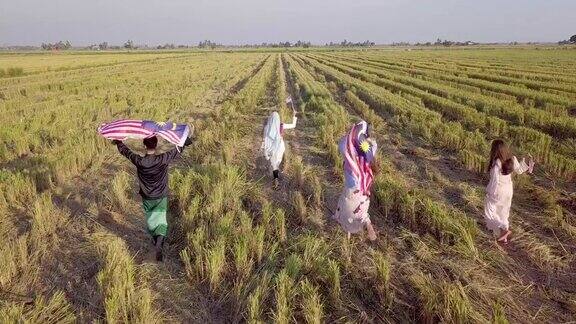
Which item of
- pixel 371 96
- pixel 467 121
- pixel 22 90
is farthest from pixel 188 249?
pixel 22 90

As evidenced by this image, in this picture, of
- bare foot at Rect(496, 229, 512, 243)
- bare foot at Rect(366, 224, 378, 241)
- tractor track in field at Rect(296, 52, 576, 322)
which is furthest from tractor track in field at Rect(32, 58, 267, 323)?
bare foot at Rect(496, 229, 512, 243)

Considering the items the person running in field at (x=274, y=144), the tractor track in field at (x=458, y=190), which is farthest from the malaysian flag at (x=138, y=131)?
the tractor track in field at (x=458, y=190)

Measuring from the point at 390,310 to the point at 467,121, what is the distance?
981 centimetres

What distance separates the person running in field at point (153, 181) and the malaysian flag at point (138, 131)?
118 mm

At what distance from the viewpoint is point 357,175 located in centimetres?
499

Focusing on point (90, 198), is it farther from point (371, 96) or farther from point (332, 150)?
point (371, 96)

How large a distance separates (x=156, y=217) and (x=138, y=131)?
101cm

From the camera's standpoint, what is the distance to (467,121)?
12281 millimetres

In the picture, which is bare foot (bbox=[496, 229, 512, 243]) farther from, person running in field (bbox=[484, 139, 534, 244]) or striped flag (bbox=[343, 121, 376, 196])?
striped flag (bbox=[343, 121, 376, 196])

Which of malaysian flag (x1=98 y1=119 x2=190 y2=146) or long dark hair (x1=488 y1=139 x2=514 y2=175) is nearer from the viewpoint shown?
Result: malaysian flag (x1=98 y1=119 x2=190 y2=146)

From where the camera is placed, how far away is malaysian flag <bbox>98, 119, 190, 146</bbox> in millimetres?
4636

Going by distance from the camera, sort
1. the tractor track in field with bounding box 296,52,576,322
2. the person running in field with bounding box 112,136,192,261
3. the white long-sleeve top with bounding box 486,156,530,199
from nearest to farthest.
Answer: the tractor track in field with bounding box 296,52,576,322 < the person running in field with bounding box 112,136,192,261 < the white long-sleeve top with bounding box 486,156,530,199

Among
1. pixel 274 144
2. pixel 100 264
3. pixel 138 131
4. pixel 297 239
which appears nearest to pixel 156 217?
pixel 100 264

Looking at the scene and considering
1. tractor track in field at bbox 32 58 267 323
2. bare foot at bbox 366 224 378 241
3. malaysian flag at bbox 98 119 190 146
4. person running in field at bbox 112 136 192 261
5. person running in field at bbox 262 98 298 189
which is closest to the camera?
tractor track in field at bbox 32 58 267 323
